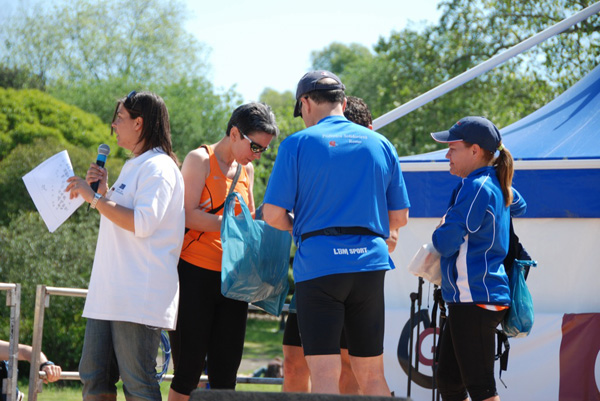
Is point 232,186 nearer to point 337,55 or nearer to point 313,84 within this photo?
point 313,84

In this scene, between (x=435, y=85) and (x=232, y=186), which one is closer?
(x=232, y=186)

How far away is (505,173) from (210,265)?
5.36ft

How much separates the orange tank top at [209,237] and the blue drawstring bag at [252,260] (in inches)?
4.3

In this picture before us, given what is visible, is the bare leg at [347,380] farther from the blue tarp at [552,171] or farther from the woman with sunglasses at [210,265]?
the blue tarp at [552,171]

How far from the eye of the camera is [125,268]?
3529 millimetres

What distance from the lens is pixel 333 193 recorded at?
11.1 feet

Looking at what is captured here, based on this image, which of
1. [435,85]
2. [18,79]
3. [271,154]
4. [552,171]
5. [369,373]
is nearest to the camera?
[369,373]

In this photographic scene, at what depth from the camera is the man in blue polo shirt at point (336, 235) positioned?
133 inches

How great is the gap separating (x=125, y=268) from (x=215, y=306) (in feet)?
2.33

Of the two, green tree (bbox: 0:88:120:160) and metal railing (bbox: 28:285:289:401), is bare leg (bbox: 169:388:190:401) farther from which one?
green tree (bbox: 0:88:120:160)

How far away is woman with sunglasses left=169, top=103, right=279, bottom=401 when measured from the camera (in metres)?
3.96

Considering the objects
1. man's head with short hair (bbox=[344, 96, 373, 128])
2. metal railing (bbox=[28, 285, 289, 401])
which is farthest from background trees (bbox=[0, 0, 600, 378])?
man's head with short hair (bbox=[344, 96, 373, 128])

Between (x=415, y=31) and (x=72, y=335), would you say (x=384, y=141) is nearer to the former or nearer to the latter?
→ (x=72, y=335)

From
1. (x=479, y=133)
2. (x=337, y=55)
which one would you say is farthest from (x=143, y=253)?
(x=337, y=55)
